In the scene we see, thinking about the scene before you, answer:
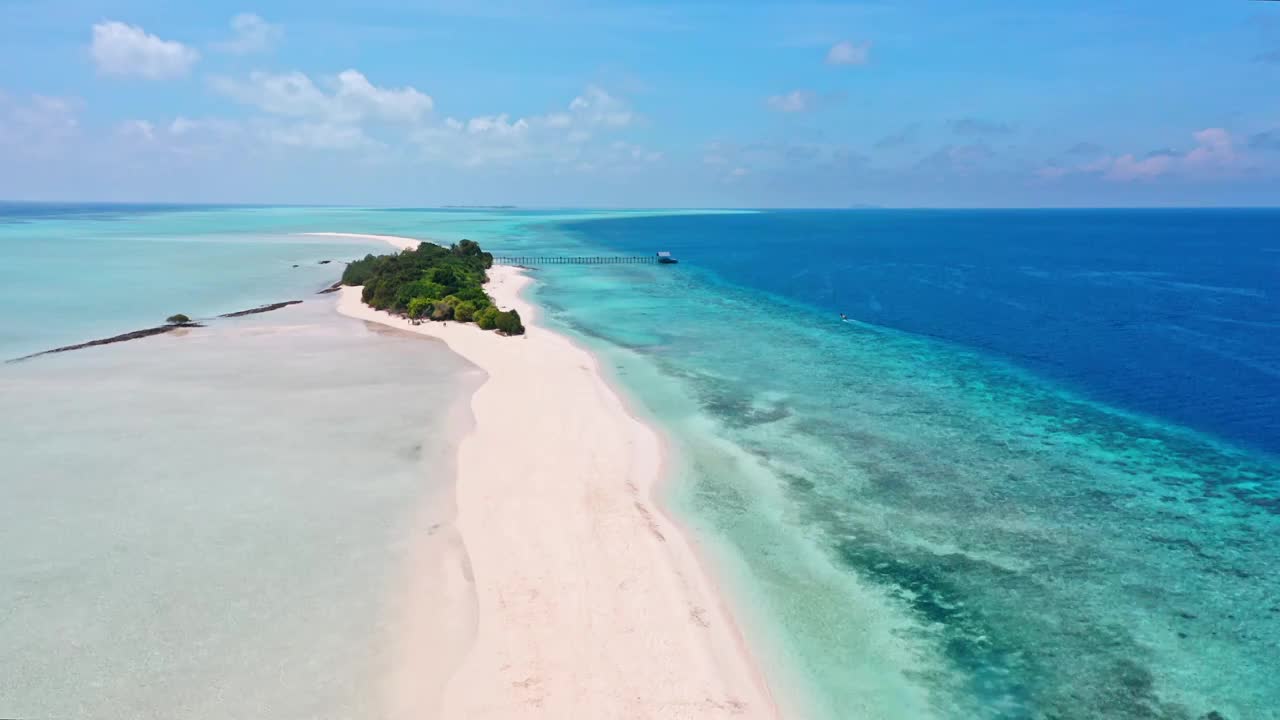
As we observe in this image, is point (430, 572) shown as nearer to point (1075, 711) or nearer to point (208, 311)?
point (1075, 711)

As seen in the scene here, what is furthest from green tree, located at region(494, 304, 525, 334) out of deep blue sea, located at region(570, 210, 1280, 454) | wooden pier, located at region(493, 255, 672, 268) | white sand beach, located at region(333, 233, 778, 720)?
wooden pier, located at region(493, 255, 672, 268)

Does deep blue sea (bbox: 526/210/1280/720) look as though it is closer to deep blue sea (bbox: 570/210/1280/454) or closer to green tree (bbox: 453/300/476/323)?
deep blue sea (bbox: 570/210/1280/454)

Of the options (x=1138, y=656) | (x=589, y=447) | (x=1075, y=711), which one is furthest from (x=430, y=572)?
(x=1138, y=656)

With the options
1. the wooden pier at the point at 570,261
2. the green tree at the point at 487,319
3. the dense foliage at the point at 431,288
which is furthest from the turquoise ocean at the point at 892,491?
the wooden pier at the point at 570,261

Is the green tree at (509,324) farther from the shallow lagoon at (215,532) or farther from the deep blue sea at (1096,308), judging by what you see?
the deep blue sea at (1096,308)

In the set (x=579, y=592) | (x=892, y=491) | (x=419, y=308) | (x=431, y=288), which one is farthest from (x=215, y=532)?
(x=431, y=288)

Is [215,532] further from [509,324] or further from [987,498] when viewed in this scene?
[509,324]

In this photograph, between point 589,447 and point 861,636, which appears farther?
point 589,447
